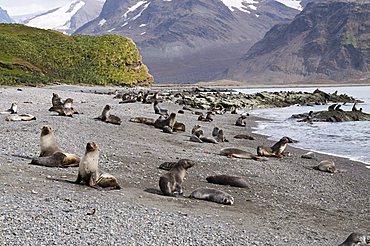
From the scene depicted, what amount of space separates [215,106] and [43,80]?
1868 cm

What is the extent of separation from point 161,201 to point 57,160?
8.84 feet

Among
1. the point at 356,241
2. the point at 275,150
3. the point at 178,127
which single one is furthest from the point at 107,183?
the point at 178,127

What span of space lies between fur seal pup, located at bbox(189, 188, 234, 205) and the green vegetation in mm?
42496

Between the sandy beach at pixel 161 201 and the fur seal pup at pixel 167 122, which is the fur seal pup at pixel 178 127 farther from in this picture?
the sandy beach at pixel 161 201

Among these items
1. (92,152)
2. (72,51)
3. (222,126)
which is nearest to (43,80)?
(72,51)

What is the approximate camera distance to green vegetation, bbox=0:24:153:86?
5650 cm

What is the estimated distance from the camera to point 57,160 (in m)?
10.0

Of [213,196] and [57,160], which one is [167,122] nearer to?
→ [57,160]

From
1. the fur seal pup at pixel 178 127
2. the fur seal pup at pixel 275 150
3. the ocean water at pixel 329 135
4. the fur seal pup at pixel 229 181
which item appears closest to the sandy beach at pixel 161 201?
the fur seal pup at pixel 229 181

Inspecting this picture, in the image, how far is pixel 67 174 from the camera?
31.0 feet

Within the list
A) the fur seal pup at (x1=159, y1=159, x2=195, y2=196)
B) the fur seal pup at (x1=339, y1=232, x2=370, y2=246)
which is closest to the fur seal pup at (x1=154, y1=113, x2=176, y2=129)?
the fur seal pup at (x1=159, y1=159, x2=195, y2=196)

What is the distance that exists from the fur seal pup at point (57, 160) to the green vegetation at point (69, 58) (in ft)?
134

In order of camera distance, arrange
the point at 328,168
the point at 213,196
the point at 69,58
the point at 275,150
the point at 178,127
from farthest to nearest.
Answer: the point at 69,58 < the point at 178,127 < the point at 275,150 < the point at 328,168 < the point at 213,196

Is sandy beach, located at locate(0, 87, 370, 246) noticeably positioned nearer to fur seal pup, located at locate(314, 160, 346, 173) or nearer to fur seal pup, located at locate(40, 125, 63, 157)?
fur seal pup, located at locate(314, 160, 346, 173)
